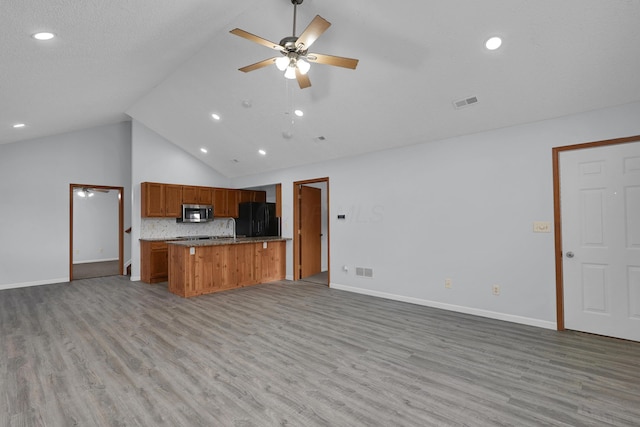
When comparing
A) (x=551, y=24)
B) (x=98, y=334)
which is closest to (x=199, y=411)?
(x=98, y=334)

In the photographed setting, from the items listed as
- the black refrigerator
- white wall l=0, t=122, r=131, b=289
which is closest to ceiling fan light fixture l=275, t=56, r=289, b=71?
the black refrigerator

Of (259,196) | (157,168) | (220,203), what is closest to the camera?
(157,168)

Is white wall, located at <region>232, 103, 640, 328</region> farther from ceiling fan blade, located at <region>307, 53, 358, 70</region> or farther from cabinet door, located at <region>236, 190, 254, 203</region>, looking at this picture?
cabinet door, located at <region>236, 190, 254, 203</region>

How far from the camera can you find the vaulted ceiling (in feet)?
8.33

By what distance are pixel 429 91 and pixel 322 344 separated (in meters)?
3.11

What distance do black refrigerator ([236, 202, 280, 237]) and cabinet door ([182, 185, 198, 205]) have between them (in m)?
1.16

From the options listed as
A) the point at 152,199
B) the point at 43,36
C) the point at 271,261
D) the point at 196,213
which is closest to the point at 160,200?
the point at 152,199

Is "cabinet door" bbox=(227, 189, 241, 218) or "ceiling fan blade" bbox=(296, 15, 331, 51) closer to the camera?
"ceiling fan blade" bbox=(296, 15, 331, 51)

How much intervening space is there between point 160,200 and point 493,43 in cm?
660

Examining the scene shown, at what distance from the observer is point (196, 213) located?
7.23 meters

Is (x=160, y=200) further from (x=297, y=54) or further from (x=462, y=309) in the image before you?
(x=462, y=309)

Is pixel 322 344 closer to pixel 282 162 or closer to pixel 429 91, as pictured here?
pixel 429 91

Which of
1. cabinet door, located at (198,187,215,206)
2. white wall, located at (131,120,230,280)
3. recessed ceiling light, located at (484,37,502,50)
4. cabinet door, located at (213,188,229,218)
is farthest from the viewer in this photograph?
cabinet door, located at (213,188,229,218)

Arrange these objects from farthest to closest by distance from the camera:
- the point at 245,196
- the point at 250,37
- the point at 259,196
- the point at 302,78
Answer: the point at 259,196, the point at 245,196, the point at 302,78, the point at 250,37
